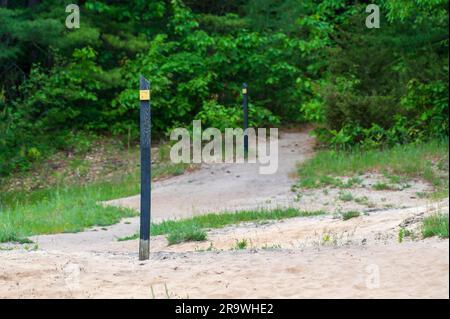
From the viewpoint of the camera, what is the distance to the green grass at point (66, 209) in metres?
12.0

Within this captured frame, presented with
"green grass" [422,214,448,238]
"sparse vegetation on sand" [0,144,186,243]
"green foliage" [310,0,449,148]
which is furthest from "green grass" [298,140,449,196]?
"green grass" [422,214,448,238]

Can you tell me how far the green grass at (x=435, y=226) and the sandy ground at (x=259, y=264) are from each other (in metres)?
0.12

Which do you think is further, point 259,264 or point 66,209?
point 66,209

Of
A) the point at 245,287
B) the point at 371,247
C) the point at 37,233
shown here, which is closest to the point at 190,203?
the point at 37,233

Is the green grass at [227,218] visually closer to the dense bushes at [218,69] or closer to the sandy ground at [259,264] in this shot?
the sandy ground at [259,264]

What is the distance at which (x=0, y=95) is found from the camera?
779 inches

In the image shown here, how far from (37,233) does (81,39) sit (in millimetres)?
10597

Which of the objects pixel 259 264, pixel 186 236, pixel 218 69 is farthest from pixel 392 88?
pixel 259 264

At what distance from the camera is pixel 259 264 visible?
6.96 metres

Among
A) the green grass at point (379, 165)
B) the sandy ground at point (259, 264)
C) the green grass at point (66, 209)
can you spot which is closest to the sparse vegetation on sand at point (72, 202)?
the green grass at point (66, 209)

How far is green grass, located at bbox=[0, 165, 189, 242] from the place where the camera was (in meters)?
12.0

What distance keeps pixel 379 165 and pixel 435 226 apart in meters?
7.93

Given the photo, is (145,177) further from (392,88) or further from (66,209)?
(392,88)
